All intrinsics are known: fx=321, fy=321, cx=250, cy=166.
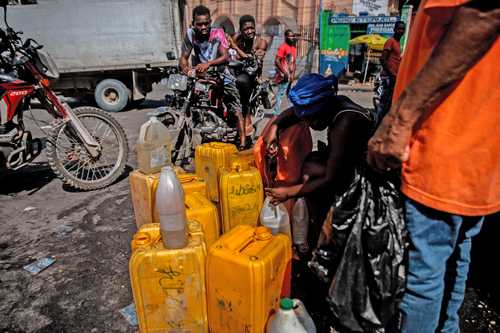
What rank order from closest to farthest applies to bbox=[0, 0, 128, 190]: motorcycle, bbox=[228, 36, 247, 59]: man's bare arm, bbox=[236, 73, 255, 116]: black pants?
bbox=[0, 0, 128, 190]: motorcycle → bbox=[236, 73, 255, 116]: black pants → bbox=[228, 36, 247, 59]: man's bare arm

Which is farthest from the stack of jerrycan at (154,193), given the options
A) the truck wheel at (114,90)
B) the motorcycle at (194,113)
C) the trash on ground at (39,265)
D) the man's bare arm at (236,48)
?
the truck wheel at (114,90)

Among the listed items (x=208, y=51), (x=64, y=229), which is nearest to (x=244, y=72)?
(x=208, y=51)

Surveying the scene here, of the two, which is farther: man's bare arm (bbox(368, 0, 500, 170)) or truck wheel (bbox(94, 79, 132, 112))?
truck wheel (bbox(94, 79, 132, 112))

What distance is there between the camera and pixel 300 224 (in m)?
2.17

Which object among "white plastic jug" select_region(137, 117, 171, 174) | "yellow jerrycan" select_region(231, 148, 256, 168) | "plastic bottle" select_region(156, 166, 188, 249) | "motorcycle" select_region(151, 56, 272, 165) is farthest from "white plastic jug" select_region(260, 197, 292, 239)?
"motorcycle" select_region(151, 56, 272, 165)

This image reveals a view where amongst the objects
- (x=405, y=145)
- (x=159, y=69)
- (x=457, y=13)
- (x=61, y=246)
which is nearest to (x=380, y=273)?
(x=405, y=145)

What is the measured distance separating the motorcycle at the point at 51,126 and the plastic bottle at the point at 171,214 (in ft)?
7.58

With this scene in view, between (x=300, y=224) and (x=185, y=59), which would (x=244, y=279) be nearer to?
(x=300, y=224)

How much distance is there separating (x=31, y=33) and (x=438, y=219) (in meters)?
10.6

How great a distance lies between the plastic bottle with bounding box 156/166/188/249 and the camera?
151 cm

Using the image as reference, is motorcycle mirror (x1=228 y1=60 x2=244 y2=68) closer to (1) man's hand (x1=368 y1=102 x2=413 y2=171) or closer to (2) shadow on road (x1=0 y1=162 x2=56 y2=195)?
(2) shadow on road (x1=0 y1=162 x2=56 y2=195)

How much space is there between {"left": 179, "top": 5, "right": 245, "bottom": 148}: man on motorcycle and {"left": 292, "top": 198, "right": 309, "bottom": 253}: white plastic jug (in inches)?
103

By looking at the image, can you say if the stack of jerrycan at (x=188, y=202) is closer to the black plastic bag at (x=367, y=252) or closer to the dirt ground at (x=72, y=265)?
the dirt ground at (x=72, y=265)

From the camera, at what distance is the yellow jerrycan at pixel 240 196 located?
2229mm
